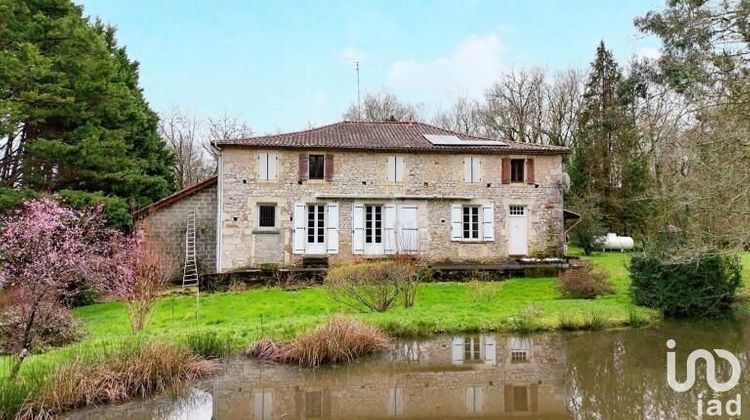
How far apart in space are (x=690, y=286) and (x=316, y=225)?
39.7 ft

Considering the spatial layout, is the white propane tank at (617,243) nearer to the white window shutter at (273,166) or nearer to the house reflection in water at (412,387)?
the white window shutter at (273,166)

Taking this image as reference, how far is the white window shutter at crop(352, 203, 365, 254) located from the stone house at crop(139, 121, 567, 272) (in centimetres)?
4

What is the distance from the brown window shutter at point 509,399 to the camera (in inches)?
272

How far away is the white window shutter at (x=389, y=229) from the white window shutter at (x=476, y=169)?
11.1 ft

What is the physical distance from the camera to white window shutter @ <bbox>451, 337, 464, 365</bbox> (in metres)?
9.43

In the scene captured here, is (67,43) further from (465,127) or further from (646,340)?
(465,127)

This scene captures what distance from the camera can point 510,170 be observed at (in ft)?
67.8

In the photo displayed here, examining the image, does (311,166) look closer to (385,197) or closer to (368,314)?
(385,197)

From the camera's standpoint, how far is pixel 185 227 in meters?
20.1

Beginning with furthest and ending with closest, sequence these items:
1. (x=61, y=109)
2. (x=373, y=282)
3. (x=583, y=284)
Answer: (x=61, y=109) → (x=583, y=284) → (x=373, y=282)

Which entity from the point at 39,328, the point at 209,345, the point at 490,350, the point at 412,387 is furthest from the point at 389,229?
the point at 412,387

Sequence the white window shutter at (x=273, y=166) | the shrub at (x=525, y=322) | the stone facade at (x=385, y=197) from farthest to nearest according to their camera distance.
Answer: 1. the white window shutter at (x=273, y=166)
2. the stone facade at (x=385, y=197)
3. the shrub at (x=525, y=322)

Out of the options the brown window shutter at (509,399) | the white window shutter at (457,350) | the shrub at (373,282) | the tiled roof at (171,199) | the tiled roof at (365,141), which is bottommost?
the brown window shutter at (509,399)

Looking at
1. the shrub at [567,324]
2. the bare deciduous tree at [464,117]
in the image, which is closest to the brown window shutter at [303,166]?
the shrub at [567,324]
